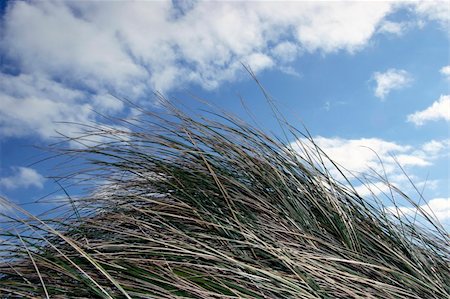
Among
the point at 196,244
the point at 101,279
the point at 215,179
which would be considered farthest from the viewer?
the point at 215,179

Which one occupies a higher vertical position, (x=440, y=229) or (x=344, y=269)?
(x=440, y=229)

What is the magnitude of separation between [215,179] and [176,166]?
0.76 feet

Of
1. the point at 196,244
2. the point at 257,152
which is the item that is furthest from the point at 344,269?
the point at 257,152

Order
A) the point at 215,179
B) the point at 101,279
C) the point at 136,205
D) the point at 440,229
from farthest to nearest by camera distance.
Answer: the point at 440,229 < the point at 136,205 < the point at 215,179 < the point at 101,279

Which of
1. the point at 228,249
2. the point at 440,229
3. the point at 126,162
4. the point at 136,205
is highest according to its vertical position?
the point at 126,162

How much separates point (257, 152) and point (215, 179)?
253 millimetres

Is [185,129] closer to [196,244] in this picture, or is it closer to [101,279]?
[196,244]

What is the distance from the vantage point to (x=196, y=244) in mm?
1648

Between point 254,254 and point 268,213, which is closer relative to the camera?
point 254,254

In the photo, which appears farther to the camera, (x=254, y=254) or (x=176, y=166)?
(x=176, y=166)

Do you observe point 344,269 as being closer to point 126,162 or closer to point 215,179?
point 215,179

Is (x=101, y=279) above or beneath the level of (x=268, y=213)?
beneath

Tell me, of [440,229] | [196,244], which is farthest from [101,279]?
[440,229]

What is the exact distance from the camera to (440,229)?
2.10 meters
